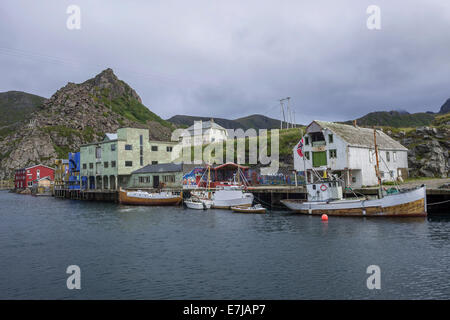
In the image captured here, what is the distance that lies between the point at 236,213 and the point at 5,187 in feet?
593

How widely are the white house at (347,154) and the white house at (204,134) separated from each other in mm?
57390

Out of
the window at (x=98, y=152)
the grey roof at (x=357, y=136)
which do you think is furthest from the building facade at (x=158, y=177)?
the grey roof at (x=357, y=136)

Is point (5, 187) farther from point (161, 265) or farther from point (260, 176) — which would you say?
point (161, 265)

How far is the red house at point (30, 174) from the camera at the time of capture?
145m

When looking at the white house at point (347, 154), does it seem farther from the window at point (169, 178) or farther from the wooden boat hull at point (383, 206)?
the window at point (169, 178)

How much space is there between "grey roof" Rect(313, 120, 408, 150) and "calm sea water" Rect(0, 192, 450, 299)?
19309 millimetres

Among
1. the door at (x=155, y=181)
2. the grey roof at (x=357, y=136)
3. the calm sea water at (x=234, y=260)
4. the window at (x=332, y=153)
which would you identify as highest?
the grey roof at (x=357, y=136)

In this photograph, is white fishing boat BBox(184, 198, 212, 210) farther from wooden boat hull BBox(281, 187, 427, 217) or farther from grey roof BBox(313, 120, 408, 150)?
grey roof BBox(313, 120, 408, 150)

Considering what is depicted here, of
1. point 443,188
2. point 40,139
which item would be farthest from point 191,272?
point 40,139

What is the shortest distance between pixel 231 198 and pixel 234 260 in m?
29.7

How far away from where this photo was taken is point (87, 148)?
93438 millimetres
